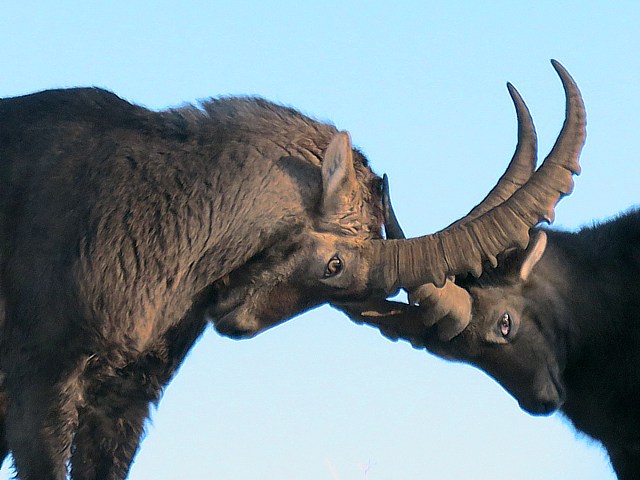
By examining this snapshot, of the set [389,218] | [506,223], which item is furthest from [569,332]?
[389,218]

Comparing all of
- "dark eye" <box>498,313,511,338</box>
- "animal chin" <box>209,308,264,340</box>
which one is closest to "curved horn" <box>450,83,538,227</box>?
"dark eye" <box>498,313,511,338</box>

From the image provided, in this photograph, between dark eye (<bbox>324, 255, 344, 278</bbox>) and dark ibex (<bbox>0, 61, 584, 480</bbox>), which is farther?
dark eye (<bbox>324, 255, 344, 278</bbox>)

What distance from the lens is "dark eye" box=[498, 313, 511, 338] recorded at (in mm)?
8141

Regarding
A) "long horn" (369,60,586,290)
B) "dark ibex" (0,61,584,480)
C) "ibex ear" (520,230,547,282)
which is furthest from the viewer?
"ibex ear" (520,230,547,282)

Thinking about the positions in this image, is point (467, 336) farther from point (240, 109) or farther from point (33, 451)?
point (33, 451)

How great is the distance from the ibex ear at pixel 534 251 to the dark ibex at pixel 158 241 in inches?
25.4

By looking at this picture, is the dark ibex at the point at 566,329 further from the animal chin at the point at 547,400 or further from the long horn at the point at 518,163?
the long horn at the point at 518,163

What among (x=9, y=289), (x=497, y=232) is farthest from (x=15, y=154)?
(x=497, y=232)

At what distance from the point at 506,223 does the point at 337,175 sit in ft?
3.34

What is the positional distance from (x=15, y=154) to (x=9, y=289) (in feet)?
2.66

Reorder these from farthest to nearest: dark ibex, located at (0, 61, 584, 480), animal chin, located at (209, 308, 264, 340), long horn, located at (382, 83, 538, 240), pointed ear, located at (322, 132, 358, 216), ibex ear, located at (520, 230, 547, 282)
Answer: ibex ear, located at (520, 230, 547, 282) → long horn, located at (382, 83, 538, 240) → animal chin, located at (209, 308, 264, 340) → pointed ear, located at (322, 132, 358, 216) → dark ibex, located at (0, 61, 584, 480)

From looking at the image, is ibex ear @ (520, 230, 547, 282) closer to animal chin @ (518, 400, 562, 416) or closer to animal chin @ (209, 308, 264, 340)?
animal chin @ (518, 400, 562, 416)

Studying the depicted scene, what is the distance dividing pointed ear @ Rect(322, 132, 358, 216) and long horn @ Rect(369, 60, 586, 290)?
0.33 m

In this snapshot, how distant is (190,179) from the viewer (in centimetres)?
713
